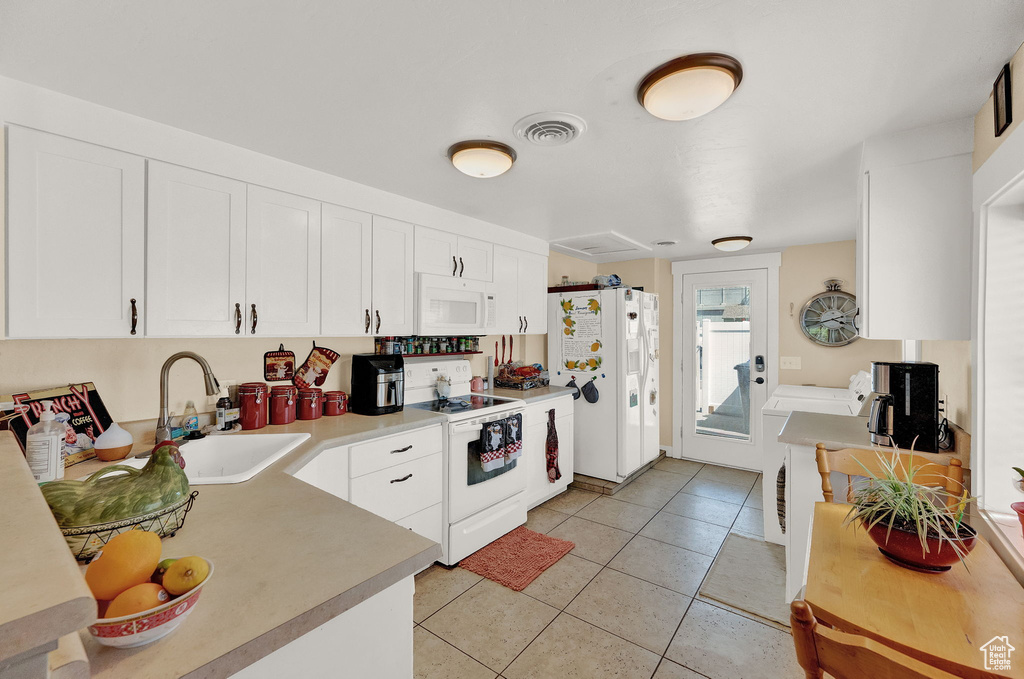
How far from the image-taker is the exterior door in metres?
4.48

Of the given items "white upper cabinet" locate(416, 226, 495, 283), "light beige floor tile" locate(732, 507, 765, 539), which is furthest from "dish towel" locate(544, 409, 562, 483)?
"light beige floor tile" locate(732, 507, 765, 539)

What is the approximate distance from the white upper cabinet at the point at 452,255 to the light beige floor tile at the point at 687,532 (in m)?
2.22

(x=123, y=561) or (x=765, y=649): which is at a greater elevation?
(x=123, y=561)

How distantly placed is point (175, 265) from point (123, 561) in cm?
157

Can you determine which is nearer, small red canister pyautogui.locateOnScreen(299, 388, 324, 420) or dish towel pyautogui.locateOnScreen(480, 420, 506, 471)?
small red canister pyautogui.locateOnScreen(299, 388, 324, 420)

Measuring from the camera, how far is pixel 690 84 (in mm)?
1396

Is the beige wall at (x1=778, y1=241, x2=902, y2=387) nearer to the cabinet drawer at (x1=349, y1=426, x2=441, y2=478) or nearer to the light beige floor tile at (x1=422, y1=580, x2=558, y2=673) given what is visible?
the light beige floor tile at (x1=422, y1=580, x2=558, y2=673)

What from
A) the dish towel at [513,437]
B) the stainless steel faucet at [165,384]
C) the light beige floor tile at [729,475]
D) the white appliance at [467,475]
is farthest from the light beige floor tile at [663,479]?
the stainless steel faucet at [165,384]

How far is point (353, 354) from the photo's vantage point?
2.90 metres

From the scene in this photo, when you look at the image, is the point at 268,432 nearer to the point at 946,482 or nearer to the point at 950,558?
the point at 950,558

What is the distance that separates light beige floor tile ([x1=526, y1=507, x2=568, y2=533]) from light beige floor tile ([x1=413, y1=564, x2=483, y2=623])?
28.6 inches

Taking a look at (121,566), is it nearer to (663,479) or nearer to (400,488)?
(400,488)

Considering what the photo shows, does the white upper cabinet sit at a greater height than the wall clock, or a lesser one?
greater

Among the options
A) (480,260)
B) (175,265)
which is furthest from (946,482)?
(175,265)
